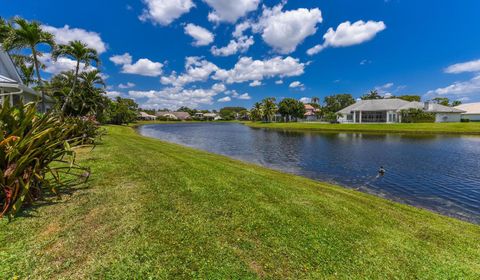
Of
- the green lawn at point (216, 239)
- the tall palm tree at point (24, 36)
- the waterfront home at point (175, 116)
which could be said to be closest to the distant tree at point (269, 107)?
the waterfront home at point (175, 116)

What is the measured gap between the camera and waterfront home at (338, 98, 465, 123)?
61.0 m

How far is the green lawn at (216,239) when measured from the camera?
3.24 m

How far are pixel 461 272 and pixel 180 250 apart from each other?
4.74m

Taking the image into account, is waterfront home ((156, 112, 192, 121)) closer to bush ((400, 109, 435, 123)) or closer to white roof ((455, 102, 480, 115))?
bush ((400, 109, 435, 123))

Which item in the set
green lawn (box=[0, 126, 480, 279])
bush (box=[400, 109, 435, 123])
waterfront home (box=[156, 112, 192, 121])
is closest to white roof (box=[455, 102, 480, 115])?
bush (box=[400, 109, 435, 123])

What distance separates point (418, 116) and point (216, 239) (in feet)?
227

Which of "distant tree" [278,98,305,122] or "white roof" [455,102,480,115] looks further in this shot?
"distant tree" [278,98,305,122]

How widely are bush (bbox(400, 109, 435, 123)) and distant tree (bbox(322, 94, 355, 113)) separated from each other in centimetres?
4641

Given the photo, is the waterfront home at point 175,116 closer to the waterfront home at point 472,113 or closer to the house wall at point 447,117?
the house wall at point 447,117

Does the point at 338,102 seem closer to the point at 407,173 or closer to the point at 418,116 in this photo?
the point at 418,116

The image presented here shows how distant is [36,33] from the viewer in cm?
2038

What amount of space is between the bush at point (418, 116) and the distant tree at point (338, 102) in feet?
152

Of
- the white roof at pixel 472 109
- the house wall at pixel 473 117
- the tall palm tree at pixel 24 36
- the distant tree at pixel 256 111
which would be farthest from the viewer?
the distant tree at pixel 256 111

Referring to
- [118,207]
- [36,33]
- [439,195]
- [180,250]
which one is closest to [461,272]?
[180,250]
